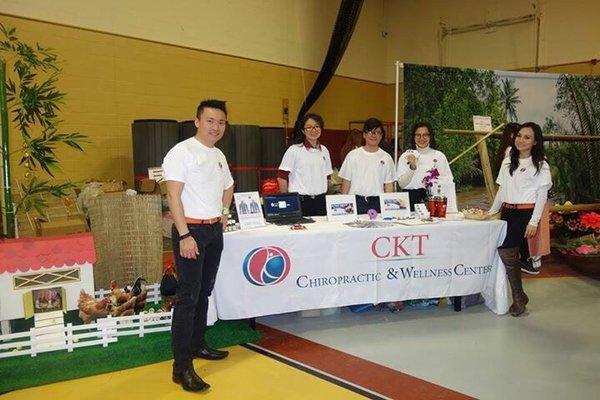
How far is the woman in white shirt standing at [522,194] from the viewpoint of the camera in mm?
3441

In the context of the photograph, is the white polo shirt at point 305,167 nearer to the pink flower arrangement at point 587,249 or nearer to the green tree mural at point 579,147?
the pink flower arrangement at point 587,249

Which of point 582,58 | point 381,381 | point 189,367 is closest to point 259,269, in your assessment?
point 189,367

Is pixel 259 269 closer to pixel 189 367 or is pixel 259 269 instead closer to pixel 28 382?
pixel 189 367

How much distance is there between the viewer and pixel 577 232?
5.17 metres

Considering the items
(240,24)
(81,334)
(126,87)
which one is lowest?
(81,334)

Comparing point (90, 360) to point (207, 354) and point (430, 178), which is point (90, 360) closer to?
point (207, 354)

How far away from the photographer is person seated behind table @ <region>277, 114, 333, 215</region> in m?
3.62

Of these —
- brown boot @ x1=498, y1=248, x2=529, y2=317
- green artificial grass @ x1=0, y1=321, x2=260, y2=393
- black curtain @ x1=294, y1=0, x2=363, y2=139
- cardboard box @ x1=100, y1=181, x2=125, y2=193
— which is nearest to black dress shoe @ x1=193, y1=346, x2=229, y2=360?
green artificial grass @ x1=0, y1=321, x2=260, y2=393

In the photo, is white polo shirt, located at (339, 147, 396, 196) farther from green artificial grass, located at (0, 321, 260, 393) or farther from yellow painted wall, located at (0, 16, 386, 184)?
yellow painted wall, located at (0, 16, 386, 184)

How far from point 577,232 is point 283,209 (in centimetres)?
361

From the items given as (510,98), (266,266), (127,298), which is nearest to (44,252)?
(127,298)

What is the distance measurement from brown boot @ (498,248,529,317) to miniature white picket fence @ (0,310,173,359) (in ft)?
7.83

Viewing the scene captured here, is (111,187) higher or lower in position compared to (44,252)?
higher

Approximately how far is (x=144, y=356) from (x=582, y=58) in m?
7.50
